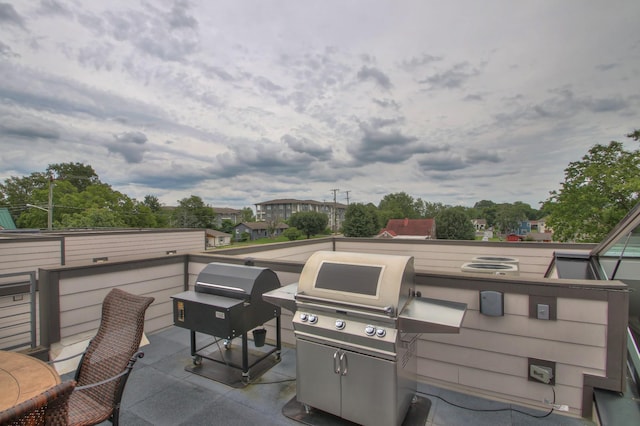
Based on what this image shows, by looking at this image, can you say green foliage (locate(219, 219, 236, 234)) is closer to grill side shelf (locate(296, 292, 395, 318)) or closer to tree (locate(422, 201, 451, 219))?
tree (locate(422, 201, 451, 219))

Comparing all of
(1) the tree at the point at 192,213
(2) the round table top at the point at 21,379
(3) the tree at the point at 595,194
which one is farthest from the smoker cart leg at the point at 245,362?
(1) the tree at the point at 192,213

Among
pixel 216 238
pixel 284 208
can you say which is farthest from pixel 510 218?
pixel 216 238

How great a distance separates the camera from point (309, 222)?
1690 inches

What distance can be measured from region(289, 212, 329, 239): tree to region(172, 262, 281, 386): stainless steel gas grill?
4010 cm

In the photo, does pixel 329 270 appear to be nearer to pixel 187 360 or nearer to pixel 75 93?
pixel 187 360

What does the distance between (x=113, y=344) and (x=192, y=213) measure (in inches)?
1954

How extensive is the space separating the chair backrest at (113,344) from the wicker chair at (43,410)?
1.96ft

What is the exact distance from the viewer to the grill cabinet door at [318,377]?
1858 mm

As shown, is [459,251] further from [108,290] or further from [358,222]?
[358,222]

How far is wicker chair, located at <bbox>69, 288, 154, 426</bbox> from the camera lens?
4.78 ft

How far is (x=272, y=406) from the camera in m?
2.18

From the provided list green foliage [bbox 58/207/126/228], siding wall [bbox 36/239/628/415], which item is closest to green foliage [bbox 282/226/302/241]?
green foliage [bbox 58/207/126/228]

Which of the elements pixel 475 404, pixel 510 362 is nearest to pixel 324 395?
pixel 475 404

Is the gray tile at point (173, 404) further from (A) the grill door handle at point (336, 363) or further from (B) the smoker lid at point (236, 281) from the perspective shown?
Answer: (A) the grill door handle at point (336, 363)
